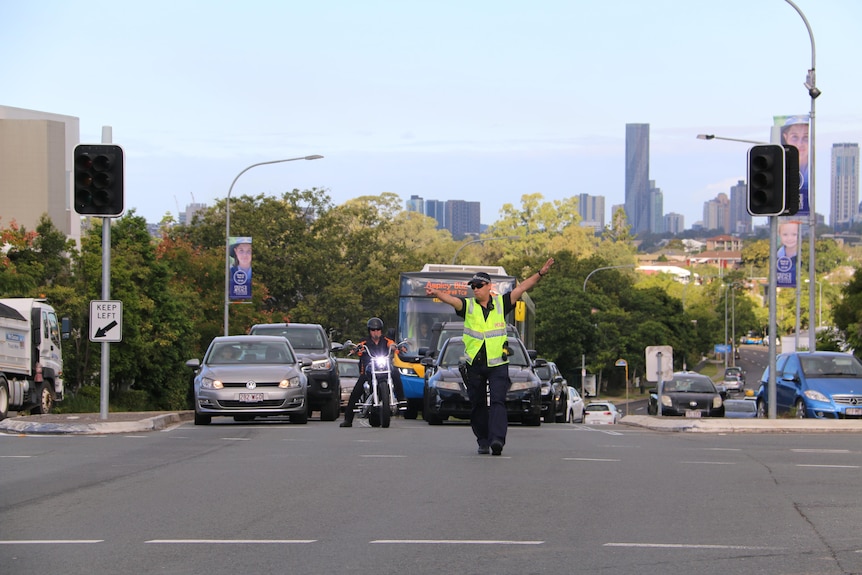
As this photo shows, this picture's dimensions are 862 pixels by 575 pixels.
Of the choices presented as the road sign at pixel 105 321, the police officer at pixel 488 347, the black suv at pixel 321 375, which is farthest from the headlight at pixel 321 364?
the police officer at pixel 488 347

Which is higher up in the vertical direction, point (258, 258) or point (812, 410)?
point (258, 258)

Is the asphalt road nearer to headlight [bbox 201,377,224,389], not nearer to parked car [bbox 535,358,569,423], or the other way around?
headlight [bbox 201,377,224,389]

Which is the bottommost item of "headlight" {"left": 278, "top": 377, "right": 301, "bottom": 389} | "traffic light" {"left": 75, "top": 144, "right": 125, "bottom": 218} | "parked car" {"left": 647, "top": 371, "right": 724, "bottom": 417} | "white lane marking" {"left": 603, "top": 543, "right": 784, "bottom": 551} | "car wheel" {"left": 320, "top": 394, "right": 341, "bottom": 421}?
"parked car" {"left": 647, "top": 371, "right": 724, "bottom": 417}

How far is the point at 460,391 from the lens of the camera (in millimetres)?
20203

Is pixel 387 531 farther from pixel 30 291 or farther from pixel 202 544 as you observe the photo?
pixel 30 291

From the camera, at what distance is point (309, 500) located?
9516 mm

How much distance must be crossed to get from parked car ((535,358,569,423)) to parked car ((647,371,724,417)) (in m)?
4.76

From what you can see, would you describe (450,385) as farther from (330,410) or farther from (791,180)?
(791,180)

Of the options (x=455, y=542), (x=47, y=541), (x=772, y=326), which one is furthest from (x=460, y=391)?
(x=47, y=541)

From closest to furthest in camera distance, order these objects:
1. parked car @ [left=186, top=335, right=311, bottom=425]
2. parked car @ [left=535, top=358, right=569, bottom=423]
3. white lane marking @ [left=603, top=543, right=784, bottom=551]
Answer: white lane marking @ [left=603, top=543, right=784, bottom=551], parked car @ [left=186, top=335, right=311, bottom=425], parked car @ [left=535, top=358, right=569, bottom=423]

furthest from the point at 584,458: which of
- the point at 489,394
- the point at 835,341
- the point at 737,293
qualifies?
the point at 737,293

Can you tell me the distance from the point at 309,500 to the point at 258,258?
2223 inches

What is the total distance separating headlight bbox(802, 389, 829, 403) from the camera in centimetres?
2272

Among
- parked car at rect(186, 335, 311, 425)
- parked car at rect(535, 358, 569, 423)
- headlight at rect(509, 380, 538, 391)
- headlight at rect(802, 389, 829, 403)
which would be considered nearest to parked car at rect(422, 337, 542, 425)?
headlight at rect(509, 380, 538, 391)
